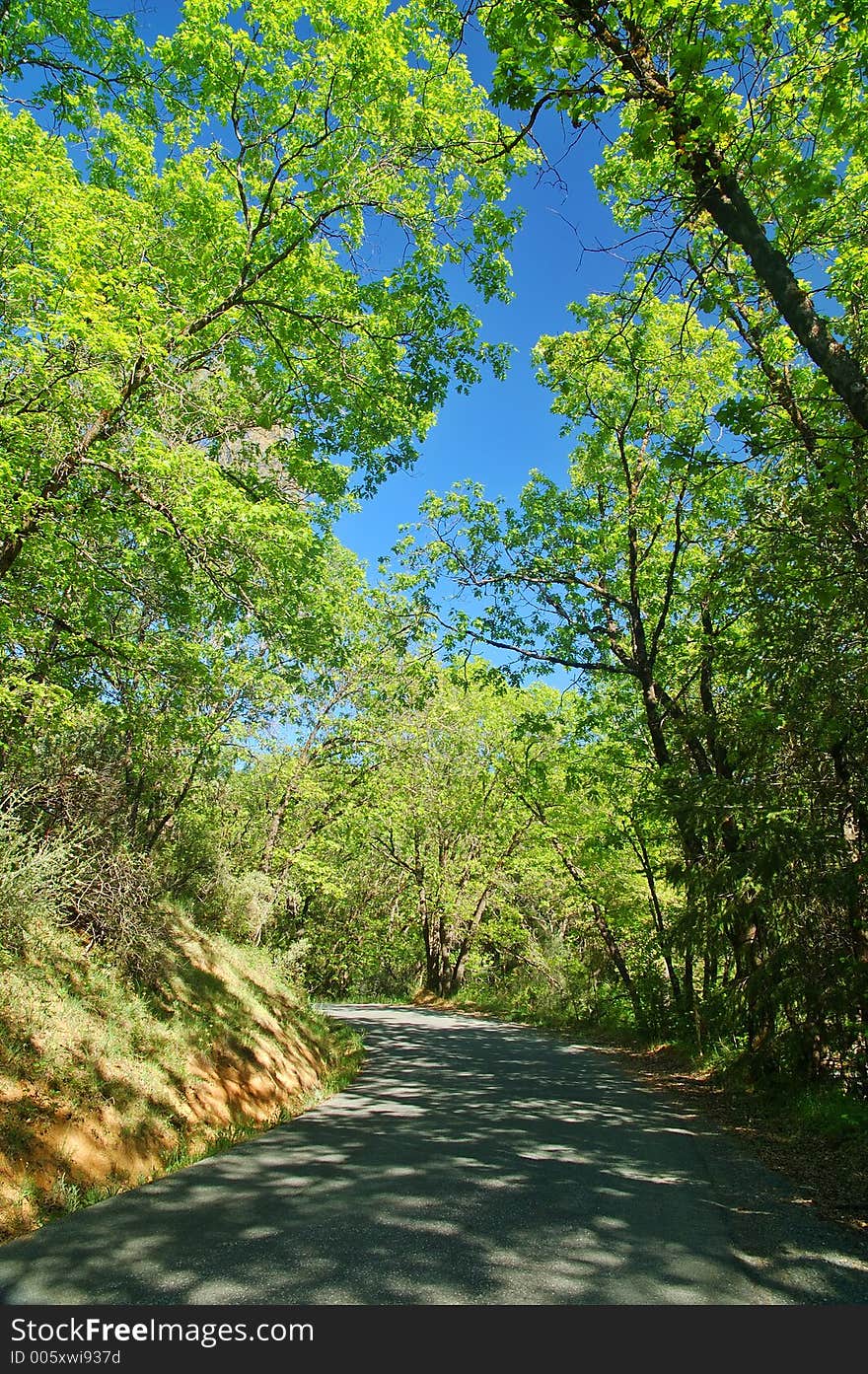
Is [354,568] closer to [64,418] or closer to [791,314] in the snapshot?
[64,418]

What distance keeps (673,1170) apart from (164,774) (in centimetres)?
656

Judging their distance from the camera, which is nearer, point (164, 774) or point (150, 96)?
point (150, 96)

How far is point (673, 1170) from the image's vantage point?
539cm

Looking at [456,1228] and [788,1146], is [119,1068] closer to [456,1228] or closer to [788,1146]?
[456,1228]

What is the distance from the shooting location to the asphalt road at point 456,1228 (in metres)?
3.22

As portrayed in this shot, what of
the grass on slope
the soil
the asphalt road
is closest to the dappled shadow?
the grass on slope

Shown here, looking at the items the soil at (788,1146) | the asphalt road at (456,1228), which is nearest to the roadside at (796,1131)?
the soil at (788,1146)

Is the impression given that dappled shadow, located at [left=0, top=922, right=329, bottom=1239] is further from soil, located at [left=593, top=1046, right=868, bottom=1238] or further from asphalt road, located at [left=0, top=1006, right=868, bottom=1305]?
soil, located at [left=593, top=1046, right=868, bottom=1238]

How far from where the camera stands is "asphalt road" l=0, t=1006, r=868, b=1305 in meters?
3.22

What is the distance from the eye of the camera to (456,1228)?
400cm

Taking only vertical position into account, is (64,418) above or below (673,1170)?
above

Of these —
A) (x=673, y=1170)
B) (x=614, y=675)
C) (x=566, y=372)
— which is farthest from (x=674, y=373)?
(x=673, y=1170)

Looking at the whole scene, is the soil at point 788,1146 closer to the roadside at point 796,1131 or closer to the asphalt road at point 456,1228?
the roadside at point 796,1131

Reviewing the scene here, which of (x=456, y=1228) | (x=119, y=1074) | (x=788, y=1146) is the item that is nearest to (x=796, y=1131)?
(x=788, y=1146)
